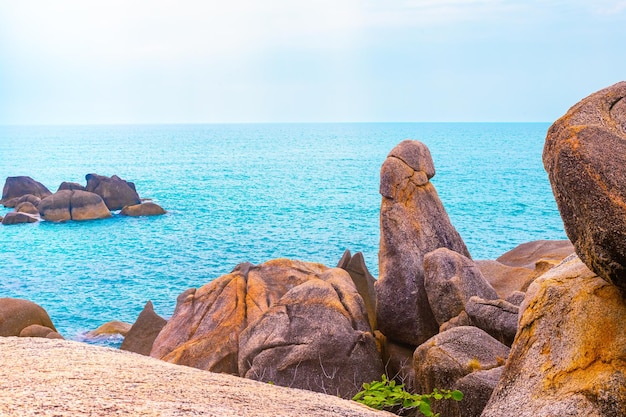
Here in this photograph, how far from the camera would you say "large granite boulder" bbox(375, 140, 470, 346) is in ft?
53.4

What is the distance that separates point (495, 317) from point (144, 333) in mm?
13303

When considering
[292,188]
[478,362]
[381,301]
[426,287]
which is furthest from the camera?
[292,188]

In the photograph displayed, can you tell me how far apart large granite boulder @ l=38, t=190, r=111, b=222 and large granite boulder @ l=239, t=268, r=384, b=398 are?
47926 millimetres

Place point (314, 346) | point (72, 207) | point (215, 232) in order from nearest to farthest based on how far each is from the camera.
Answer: point (314, 346), point (215, 232), point (72, 207)

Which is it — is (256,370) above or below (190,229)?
above

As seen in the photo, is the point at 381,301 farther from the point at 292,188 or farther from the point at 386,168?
the point at 292,188

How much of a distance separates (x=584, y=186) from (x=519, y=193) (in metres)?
80.7

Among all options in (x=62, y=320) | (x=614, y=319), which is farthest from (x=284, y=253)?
(x=614, y=319)

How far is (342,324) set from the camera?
14703mm

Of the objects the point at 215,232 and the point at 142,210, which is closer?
the point at 215,232

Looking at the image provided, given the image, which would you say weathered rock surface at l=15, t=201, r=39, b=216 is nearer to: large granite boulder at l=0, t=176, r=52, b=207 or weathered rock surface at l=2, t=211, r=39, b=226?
weathered rock surface at l=2, t=211, r=39, b=226

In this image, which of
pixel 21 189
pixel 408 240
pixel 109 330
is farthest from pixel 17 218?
pixel 408 240

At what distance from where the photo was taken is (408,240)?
55.7 ft

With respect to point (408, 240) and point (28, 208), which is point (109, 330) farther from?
point (28, 208)
